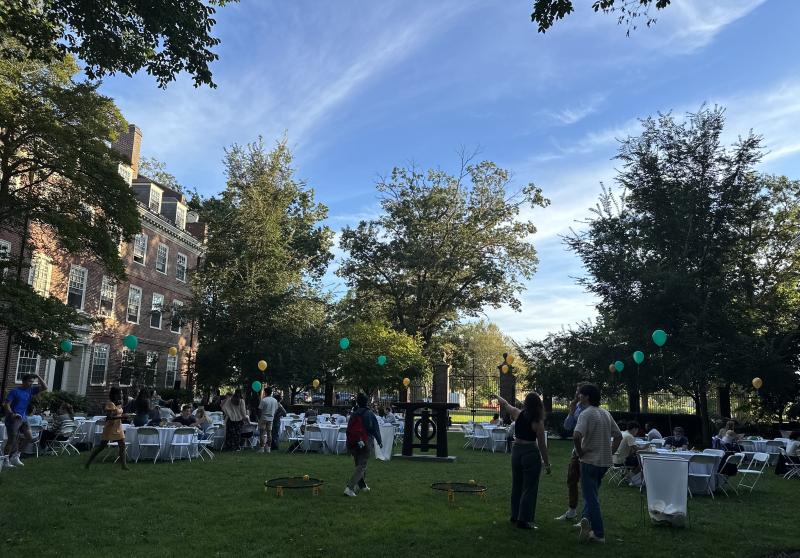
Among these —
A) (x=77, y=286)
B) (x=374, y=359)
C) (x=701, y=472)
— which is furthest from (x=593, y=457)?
(x=77, y=286)

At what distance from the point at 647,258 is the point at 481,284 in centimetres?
1742

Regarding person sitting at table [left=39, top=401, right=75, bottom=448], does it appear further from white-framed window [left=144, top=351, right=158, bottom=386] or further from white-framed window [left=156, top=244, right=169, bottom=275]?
white-framed window [left=156, top=244, right=169, bottom=275]

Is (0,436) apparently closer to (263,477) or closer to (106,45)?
(263,477)

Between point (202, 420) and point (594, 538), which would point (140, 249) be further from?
point (594, 538)

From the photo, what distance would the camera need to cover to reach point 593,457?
635cm

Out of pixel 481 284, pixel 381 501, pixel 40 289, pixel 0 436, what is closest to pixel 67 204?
pixel 40 289

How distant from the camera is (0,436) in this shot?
11102mm

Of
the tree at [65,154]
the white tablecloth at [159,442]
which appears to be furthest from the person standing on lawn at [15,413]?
the tree at [65,154]

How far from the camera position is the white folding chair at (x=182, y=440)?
40.1 feet

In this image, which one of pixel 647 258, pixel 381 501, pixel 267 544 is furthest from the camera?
pixel 647 258

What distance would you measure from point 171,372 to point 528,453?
31.8 metres

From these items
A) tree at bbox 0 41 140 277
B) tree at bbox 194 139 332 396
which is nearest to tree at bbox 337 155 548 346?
tree at bbox 194 139 332 396

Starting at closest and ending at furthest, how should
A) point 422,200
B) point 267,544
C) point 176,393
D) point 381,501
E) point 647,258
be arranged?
point 267,544 → point 381,501 → point 647,258 → point 176,393 → point 422,200

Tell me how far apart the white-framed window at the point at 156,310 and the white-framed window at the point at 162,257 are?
60.6 inches
